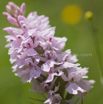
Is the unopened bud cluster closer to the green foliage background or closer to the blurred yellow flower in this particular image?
the green foliage background

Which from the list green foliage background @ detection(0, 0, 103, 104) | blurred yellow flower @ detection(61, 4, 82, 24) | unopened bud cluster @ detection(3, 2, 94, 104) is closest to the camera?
unopened bud cluster @ detection(3, 2, 94, 104)

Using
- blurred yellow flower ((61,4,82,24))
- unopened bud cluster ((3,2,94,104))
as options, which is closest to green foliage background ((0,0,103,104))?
blurred yellow flower ((61,4,82,24))

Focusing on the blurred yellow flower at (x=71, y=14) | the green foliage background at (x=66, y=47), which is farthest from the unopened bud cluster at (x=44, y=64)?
the blurred yellow flower at (x=71, y=14)

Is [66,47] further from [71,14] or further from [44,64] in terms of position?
[44,64]

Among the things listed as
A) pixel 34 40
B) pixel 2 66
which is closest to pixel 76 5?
pixel 2 66

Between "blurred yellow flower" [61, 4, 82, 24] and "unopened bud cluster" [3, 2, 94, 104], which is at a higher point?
"blurred yellow flower" [61, 4, 82, 24]

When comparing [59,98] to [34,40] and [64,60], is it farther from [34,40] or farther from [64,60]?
[34,40]
